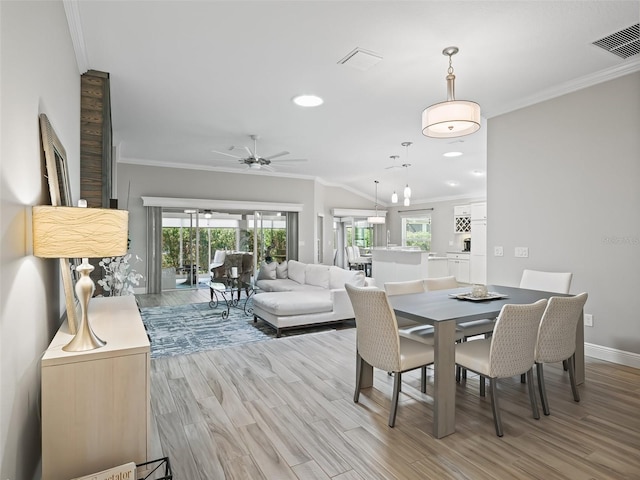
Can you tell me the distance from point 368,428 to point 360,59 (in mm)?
2948

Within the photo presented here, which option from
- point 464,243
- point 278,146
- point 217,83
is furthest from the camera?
point 464,243

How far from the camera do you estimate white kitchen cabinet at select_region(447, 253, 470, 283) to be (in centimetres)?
966

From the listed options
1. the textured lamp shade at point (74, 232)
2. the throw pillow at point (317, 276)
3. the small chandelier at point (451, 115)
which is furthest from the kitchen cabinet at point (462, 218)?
the textured lamp shade at point (74, 232)

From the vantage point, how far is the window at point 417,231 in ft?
37.3

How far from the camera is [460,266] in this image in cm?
984

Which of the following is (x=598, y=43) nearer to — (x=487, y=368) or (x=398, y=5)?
(x=398, y=5)

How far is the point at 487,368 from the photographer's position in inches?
93.0

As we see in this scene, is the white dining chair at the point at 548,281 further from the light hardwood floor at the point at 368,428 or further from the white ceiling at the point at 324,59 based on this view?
the white ceiling at the point at 324,59

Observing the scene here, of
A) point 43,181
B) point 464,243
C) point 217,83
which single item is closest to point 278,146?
point 217,83

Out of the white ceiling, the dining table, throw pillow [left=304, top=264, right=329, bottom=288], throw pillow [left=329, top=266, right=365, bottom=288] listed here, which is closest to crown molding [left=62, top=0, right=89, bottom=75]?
the white ceiling

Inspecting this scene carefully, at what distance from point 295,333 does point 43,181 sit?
3.68 m

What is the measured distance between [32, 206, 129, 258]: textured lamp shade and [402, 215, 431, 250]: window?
10637 mm

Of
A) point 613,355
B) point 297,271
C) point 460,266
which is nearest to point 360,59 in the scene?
point 613,355

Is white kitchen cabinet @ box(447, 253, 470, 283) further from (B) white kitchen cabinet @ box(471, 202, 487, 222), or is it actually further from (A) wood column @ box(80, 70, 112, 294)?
(A) wood column @ box(80, 70, 112, 294)
